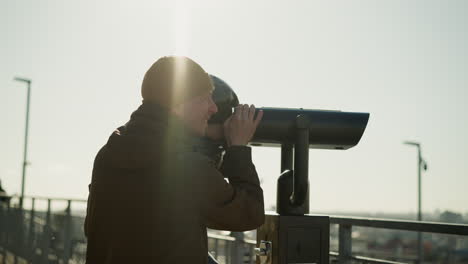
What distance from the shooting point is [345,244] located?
337 centimetres

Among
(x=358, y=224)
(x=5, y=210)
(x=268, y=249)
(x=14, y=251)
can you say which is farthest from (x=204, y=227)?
(x=5, y=210)

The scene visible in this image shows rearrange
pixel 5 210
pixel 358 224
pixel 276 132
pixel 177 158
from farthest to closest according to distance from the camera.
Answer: pixel 5 210, pixel 358 224, pixel 276 132, pixel 177 158

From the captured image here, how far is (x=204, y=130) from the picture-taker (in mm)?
1963

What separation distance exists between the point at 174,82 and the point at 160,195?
0.40 meters

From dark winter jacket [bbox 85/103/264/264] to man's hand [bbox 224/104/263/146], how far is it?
24 cm

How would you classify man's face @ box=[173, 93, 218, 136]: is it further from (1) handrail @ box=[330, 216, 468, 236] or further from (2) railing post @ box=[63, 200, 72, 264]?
(2) railing post @ box=[63, 200, 72, 264]

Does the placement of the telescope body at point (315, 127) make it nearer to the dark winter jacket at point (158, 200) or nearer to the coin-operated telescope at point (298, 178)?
the coin-operated telescope at point (298, 178)

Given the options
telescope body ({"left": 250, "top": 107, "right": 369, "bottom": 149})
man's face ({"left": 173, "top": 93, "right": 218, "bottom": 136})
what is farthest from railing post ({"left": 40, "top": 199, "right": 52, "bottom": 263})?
man's face ({"left": 173, "top": 93, "right": 218, "bottom": 136})

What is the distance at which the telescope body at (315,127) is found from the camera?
2.21 m

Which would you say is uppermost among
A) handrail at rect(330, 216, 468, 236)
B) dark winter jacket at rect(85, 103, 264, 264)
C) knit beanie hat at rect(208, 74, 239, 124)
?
knit beanie hat at rect(208, 74, 239, 124)

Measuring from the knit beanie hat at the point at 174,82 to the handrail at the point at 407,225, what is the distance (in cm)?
139

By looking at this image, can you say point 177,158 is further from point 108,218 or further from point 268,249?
point 268,249

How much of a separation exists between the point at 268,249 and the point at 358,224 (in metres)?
1.21

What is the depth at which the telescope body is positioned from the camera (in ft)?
7.27
